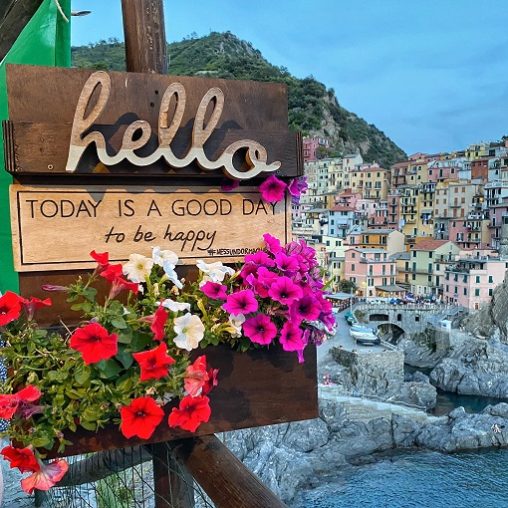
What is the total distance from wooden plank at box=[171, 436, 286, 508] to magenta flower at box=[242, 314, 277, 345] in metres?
0.27

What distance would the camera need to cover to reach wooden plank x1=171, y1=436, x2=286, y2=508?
957mm

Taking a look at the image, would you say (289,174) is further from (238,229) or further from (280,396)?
(280,396)

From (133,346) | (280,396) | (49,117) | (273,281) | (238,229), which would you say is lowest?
(280,396)

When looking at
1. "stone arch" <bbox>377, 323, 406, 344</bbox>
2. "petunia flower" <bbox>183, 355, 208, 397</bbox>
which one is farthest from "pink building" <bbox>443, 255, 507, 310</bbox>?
"petunia flower" <bbox>183, 355, 208, 397</bbox>

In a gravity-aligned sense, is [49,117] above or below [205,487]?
above

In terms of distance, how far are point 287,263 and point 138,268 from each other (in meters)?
0.36

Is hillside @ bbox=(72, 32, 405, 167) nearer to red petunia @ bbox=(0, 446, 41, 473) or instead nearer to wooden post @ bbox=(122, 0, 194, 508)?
wooden post @ bbox=(122, 0, 194, 508)

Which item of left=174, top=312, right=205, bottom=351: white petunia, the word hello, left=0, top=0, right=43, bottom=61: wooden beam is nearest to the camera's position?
left=174, top=312, right=205, bottom=351: white petunia

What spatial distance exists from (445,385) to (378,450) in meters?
8.89

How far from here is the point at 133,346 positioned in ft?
3.45

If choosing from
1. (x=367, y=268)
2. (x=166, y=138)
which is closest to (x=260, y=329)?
(x=166, y=138)

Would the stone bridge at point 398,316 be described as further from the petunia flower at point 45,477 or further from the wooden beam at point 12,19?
the petunia flower at point 45,477

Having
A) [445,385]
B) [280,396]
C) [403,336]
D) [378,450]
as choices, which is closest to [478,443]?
[378,450]

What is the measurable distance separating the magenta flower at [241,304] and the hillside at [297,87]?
6826cm
